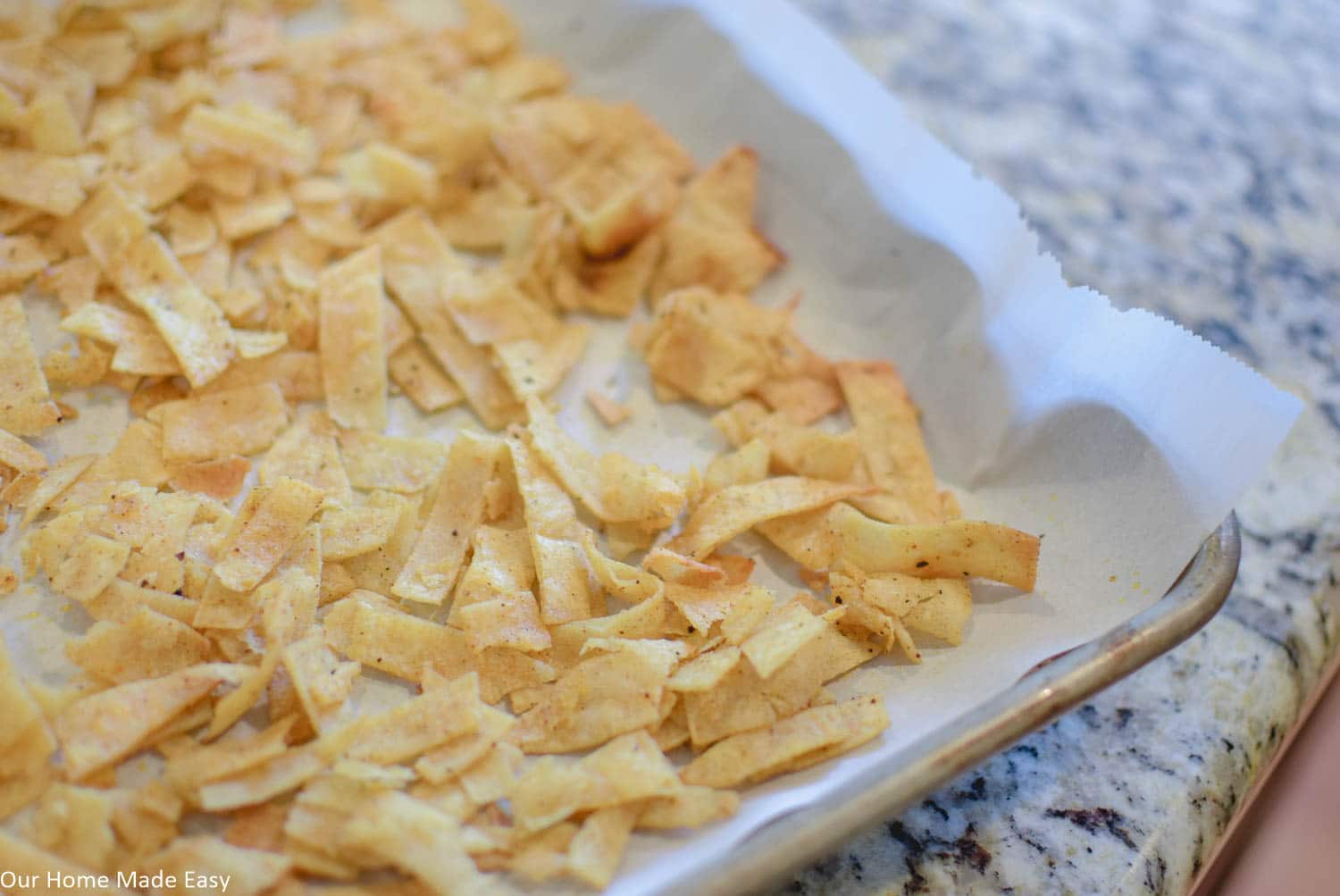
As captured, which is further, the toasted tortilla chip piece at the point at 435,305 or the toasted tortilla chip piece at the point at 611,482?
the toasted tortilla chip piece at the point at 435,305

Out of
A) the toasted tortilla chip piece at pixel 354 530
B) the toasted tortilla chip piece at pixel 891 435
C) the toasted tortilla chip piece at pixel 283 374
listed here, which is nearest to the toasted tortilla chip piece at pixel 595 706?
the toasted tortilla chip piece at pixel 354 530

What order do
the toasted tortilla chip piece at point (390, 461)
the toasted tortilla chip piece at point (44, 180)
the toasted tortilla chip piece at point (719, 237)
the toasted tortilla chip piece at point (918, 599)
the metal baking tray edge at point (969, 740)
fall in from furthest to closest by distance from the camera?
1. the toasted tortilla chip piece at point (719, 237)
2. the toasted tortilla chip piece at point (44, 180)
3. the toasted tortilla chip piece at point (390, 461)
4. the toasted tortilla chip piece at point (918, 599)
5. the metal baking tray edge at point (969, 740)

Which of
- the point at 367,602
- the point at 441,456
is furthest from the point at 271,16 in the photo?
the point at 367,602

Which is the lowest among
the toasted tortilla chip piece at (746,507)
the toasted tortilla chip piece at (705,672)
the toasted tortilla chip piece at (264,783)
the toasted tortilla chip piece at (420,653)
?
the toasted tortilla chip piece at (264,783)

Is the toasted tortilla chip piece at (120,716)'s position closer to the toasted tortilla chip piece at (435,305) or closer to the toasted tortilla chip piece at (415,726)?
the toasted tortilla chip piece at (415,726)

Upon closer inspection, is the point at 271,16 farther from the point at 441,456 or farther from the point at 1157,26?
the point at 1157,26

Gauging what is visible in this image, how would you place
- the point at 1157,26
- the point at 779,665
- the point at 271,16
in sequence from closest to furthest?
the point at 779,665 < the point at 271,16 < the point at 1157,26
